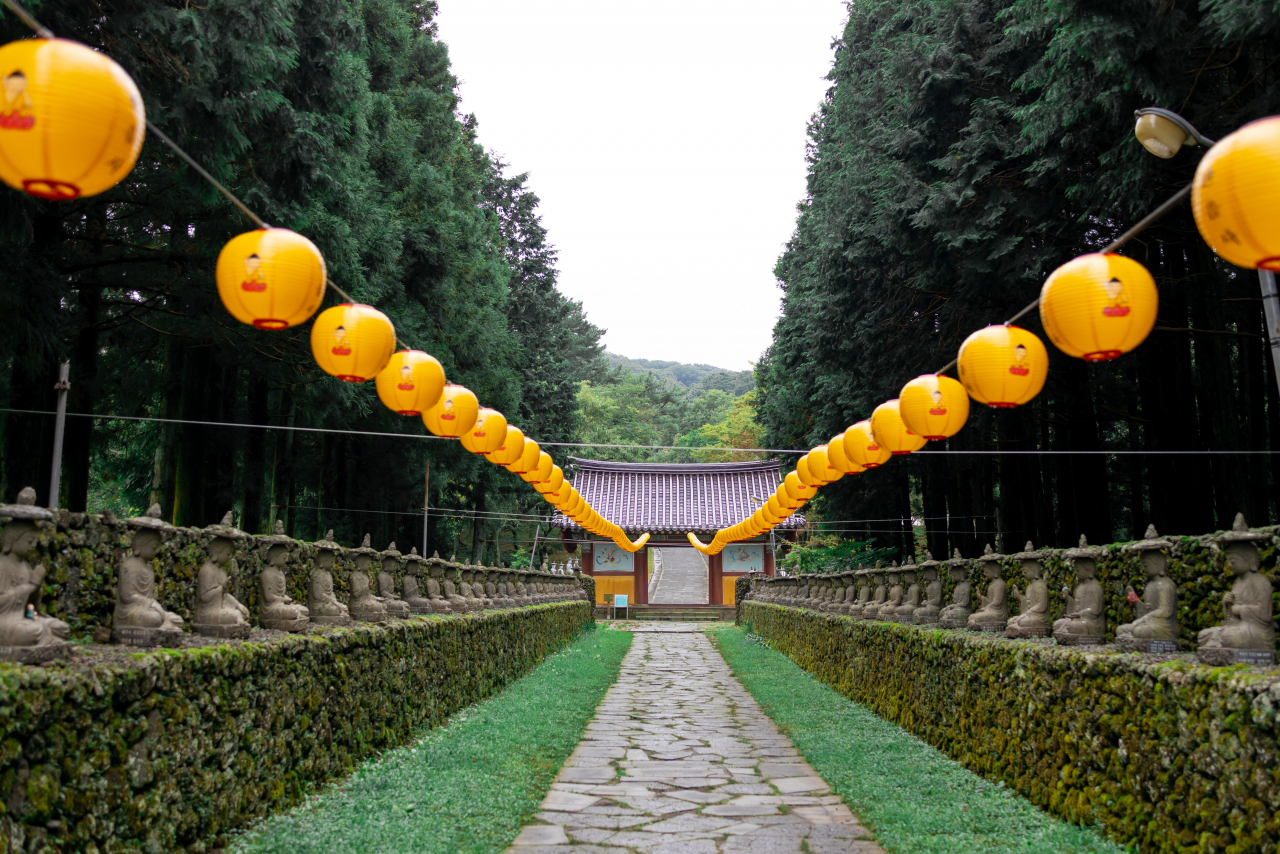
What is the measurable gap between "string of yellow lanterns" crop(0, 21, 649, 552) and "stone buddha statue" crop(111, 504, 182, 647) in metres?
1.60

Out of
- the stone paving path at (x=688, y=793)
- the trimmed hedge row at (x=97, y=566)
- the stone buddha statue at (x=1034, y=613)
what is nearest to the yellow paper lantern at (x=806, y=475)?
the stone paving path at (x=688, y=793)

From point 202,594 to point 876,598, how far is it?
834 cm

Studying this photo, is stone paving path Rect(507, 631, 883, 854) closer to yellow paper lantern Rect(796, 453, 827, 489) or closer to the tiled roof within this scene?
yellow paper lantern Rect(796, 453, 827, 489)

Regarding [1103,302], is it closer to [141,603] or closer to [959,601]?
[959,601]

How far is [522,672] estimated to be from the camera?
12.5 m

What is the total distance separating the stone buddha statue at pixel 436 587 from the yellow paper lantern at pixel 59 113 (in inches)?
260

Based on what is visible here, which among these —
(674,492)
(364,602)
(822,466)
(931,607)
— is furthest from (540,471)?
(674,492)

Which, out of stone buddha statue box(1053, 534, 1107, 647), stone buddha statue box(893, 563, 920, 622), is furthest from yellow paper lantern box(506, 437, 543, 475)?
stone buddha statue box(1053, 534, 1107, 647)

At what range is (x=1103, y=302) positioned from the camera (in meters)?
5.62

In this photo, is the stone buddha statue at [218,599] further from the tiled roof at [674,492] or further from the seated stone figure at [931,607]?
the tiled roof at [674,492]

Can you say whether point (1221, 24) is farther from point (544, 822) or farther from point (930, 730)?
point (544, 822)

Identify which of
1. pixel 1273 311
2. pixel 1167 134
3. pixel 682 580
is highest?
pixel 1167 134

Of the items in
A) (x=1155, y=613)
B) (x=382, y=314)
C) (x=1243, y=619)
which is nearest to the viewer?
(x=1243, y=619)

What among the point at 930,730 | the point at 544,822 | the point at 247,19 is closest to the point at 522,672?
the point at 930,730
